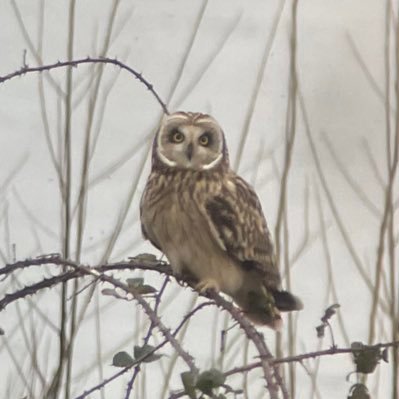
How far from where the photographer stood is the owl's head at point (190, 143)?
1.98 m

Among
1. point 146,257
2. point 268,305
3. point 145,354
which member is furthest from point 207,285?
point 145,354

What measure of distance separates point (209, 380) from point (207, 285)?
89 cm

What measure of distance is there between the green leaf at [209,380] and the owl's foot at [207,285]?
84 centimetres

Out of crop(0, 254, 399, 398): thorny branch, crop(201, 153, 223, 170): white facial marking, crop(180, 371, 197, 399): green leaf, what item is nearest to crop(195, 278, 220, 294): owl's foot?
crop(201, 153, 223, 170): white facial marking

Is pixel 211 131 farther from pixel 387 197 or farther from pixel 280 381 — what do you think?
pixel 280 381

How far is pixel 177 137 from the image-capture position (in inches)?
79.0

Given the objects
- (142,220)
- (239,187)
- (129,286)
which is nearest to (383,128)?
(239,187)

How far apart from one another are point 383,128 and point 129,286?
112 cm

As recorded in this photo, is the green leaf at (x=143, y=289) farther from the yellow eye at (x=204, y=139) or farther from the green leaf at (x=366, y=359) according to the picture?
the yellow eye at (x=204, y=139)

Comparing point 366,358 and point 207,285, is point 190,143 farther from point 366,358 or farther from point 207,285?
point 366,358

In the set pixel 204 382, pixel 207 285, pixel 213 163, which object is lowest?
pixel 204 382

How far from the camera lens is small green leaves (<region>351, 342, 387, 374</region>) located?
1.05 meters

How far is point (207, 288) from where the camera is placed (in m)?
1.84

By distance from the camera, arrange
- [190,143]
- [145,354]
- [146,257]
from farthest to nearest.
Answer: [190,143] → [146,257] → [145,354]
